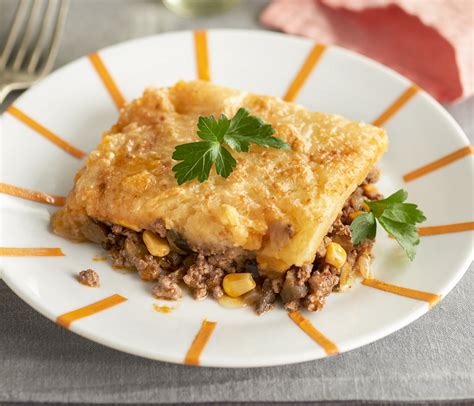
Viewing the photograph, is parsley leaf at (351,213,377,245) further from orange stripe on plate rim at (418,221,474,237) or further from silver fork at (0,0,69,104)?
silver fork at (0,0,69,104)

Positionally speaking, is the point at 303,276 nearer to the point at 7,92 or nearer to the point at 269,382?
the point at 269,382

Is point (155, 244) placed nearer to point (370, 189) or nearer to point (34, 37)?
point (370, 189)

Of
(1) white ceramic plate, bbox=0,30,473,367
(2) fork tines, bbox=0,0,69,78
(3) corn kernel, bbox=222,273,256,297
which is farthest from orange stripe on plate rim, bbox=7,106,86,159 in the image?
(3) corn kernel, bbox=222,273,256,297

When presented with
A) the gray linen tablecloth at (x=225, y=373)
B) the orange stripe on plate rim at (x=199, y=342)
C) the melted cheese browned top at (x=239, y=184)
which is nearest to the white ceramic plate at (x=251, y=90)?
the orange stripe on plate rim at (x=199, y=342)

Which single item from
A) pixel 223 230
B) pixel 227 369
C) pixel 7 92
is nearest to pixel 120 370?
pixel 227 369

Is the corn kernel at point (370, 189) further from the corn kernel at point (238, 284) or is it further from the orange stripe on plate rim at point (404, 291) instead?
the corn kernel at point (238, 284)

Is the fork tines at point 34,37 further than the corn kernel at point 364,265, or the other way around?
the fork tines at point 34,37
